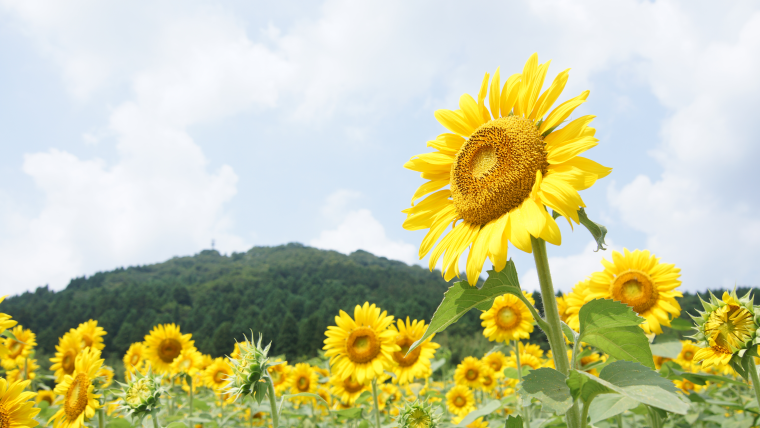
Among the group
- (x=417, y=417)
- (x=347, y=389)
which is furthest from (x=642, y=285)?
(x=347, y=389)

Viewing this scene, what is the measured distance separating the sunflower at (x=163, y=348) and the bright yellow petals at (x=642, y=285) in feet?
21.7

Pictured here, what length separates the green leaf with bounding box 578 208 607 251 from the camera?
163 centimetres

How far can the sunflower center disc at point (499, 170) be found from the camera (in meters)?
1.78

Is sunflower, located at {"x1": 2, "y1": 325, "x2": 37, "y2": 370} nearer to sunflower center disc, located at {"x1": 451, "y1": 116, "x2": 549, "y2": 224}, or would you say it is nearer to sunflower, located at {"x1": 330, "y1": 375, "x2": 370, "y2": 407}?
sunflower, located at {"x1": 330, "y1": 375, "x2": 370, "y2": 407}

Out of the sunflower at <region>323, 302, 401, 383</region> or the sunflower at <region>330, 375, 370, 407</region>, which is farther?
the sunflower at <region>330, 375, 370, 407</region>

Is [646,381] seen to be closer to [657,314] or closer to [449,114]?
[449,114]

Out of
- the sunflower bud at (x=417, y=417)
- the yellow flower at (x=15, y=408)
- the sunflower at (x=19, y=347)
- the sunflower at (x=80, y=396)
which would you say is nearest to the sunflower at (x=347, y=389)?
the sunflower bud at (x=417, y=417)

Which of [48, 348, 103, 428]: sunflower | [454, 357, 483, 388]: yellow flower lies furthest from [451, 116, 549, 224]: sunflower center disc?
[454, 357, 483, 388]: yellow flower

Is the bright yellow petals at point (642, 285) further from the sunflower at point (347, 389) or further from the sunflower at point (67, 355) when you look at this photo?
the sunflower at point (67, 355)

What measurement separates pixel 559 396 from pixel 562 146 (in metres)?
0.93

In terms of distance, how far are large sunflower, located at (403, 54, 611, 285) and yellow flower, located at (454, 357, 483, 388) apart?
6.67 m

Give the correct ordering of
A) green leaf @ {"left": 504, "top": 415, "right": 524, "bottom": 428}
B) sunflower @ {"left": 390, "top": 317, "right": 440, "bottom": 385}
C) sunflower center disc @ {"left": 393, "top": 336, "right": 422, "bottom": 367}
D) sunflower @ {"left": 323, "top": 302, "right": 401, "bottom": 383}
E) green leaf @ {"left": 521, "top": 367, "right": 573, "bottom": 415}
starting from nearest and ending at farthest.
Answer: green leaf @ {"left": 521, "top": 367, "right": 573, "bottom": 415}
green leaf @ {"left": 504, "top": 415, "right": 524, "bottom": 428}
sunflower @ {"left": 323, "top": 302, "right": 401, "bottom": 383}
sunflower @ {"left": 390, "top": 317, "right": 440, "bottom": 385}
sunflower center disc @ {"left": 393, "top": 336, "right": 422, "bottom": 367}

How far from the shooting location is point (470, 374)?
802 cm

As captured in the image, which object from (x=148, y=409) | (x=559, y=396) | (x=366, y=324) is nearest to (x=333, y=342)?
(x=366, y=324)
